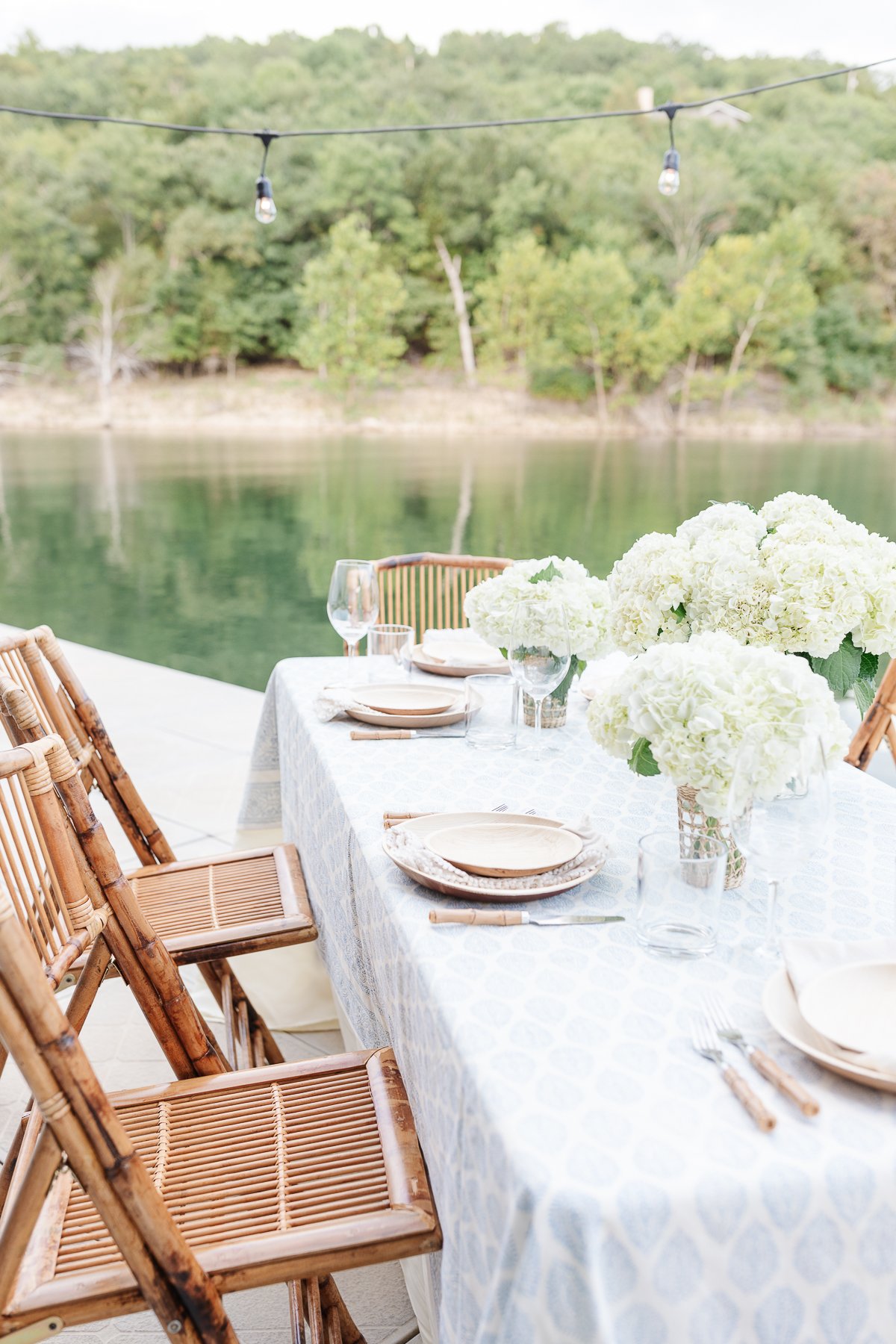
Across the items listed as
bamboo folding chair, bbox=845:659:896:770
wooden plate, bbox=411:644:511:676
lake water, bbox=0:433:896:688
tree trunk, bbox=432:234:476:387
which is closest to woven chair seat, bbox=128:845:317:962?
wooden plate, bbox=411:644:511:676

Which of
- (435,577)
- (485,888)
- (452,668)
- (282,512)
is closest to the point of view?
(485,888)

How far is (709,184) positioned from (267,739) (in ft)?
119

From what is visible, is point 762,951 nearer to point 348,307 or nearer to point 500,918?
point 500,918

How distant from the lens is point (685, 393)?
34125 mm

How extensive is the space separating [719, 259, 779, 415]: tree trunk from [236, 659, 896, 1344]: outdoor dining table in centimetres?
3511

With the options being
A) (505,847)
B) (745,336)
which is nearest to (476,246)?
(745,336)

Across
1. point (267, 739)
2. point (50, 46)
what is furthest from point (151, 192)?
point (267, 739)

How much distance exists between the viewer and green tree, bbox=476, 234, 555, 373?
33.2 metres

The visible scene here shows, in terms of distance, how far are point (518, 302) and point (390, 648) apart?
33727 mm

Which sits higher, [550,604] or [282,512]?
[550,604]

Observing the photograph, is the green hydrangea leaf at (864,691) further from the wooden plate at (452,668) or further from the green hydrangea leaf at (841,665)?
the wooden plate at (452,668)

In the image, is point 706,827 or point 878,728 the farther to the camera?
point 878,728

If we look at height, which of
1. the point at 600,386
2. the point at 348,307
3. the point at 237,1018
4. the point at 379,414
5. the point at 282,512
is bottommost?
the point at 282,512

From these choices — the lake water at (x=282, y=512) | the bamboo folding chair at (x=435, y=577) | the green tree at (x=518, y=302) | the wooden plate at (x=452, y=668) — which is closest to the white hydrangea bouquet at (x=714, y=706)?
the wooden plate at (x=452, y=668)
